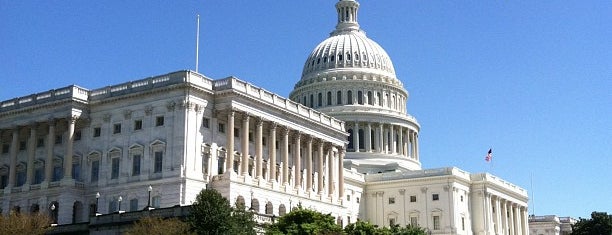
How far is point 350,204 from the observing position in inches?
5089

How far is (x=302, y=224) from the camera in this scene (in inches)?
2901

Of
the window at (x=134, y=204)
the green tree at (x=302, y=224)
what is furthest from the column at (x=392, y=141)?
the green tree at (x=302, y=224)

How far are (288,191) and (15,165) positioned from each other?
97.4ft

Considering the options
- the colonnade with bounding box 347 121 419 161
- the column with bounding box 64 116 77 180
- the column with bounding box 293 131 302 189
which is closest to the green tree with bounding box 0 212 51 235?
the column with bounding box 64 116 77 180

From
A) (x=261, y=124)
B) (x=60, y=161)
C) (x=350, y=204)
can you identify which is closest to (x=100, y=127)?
(x=60, y=161)

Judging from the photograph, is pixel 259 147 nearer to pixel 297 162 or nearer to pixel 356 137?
pixel 297 162

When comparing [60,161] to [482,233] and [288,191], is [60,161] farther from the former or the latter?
[482,233]

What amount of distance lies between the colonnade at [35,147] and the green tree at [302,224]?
93.5 feet

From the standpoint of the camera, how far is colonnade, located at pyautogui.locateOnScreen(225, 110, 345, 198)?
94.4 m

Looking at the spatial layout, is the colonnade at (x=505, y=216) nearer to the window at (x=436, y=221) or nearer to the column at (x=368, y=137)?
the window at (x=436, y=221)

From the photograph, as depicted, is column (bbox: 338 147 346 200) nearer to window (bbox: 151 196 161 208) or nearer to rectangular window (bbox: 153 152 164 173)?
rectangular window (bbox: 153 152 164 173)

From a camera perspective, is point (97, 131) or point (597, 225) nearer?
point (97, 131)

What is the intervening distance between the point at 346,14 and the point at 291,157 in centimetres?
7824

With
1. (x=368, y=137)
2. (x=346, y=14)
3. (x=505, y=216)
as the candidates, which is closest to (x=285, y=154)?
(x=505, y=216)
